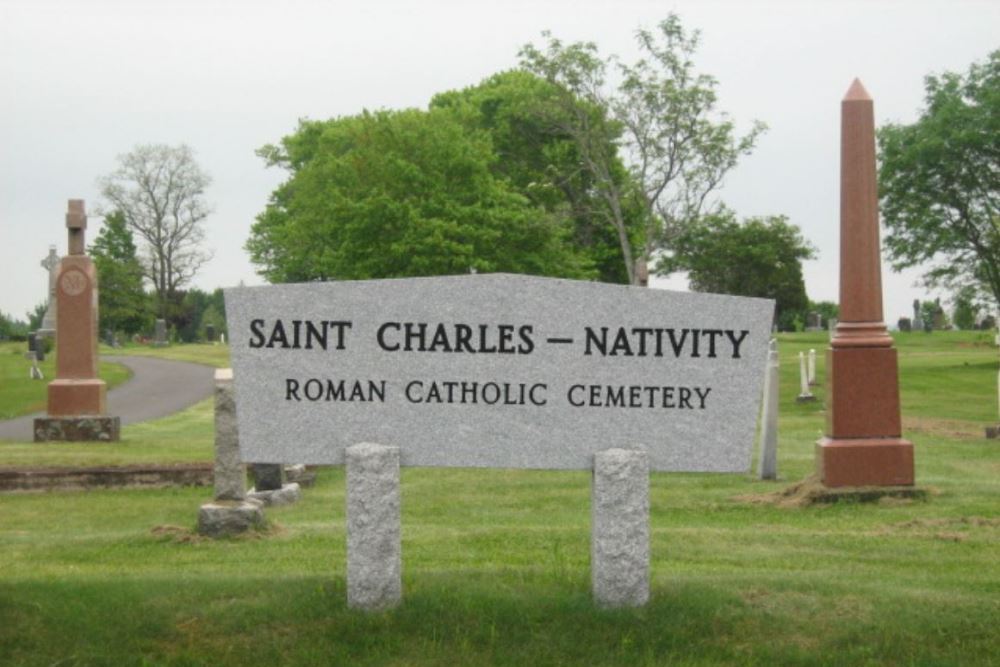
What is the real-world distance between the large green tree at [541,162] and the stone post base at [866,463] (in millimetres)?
42175

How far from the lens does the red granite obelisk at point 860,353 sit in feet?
46.6

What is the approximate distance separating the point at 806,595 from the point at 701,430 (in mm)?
1242

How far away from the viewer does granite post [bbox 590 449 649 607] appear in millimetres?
8039

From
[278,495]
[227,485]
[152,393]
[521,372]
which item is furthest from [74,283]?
[521,372]

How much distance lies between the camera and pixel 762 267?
79188 millimetres

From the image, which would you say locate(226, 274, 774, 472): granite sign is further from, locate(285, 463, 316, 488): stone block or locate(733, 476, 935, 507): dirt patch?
locate(285, 463, 316, 488): stone block

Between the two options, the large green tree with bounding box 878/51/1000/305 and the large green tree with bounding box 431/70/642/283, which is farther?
the large green tree with bounding box 431/70/642/283

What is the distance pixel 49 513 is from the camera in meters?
15.2

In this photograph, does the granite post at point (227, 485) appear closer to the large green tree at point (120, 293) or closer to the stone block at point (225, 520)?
the stone block at point (225, 520)

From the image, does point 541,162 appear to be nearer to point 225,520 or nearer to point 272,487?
point 272,487

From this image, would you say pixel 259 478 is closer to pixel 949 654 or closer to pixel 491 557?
pixel 491 557

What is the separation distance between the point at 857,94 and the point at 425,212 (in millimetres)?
34761

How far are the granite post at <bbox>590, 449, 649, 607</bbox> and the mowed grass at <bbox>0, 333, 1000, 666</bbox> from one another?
0.17 metres

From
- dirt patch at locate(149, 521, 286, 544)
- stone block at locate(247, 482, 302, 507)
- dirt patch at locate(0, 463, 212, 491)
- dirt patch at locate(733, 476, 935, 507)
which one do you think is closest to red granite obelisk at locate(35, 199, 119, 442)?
dirt patch at locate(0, 463, 212, 491)
